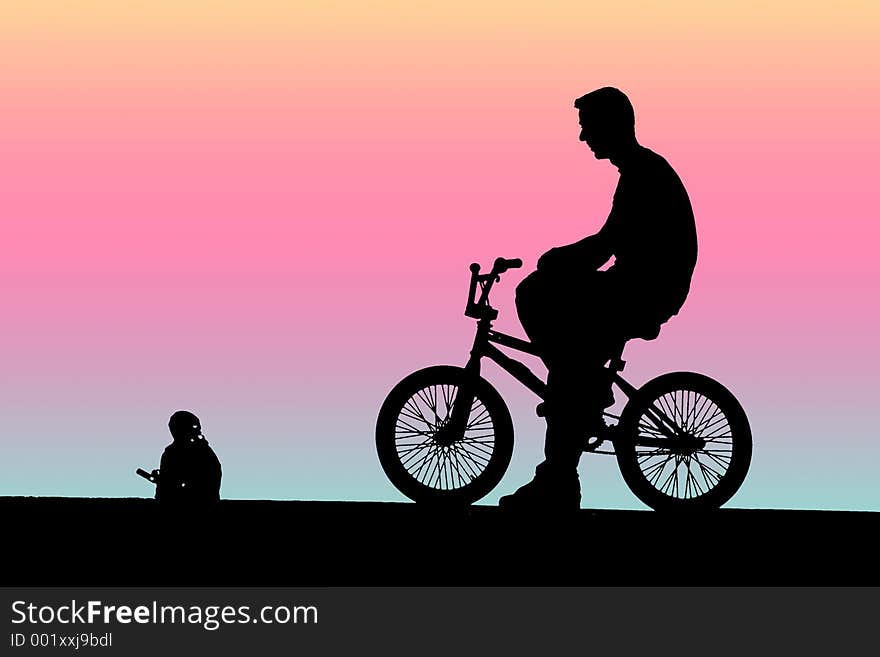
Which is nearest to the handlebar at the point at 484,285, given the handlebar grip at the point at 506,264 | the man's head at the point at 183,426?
the handlebar grip at the point at 506,264

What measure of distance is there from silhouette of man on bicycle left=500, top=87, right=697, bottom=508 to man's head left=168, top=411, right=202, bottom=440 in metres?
2.24

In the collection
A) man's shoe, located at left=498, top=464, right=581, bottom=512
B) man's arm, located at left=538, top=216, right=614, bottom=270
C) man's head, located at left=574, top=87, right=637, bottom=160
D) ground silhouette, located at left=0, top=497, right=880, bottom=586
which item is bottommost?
ground silhouette, located at left=0, top=497, right=880, bottom=586

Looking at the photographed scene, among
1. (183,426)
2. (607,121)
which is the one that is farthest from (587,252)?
(183,426)

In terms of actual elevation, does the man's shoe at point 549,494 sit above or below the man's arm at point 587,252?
below

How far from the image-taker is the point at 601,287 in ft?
32.9

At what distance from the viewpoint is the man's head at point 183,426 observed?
35.6ft

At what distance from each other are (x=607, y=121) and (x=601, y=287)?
3.44 feet

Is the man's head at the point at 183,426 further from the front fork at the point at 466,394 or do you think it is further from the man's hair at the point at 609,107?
the man's hair at the point at 609,107

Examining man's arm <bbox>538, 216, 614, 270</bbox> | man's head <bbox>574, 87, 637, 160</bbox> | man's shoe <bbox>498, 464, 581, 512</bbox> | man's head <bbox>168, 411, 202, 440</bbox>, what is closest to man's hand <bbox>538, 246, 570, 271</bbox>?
man's arm <bbox>538, 216, 614, 270</bbox>

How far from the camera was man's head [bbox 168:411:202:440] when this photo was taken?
10.8 meters

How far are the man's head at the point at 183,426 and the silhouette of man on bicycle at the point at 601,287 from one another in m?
2.24

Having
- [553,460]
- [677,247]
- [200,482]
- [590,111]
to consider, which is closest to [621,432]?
[553,460]

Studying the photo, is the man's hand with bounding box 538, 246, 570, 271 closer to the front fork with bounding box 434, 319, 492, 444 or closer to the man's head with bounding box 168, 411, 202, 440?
the front fork with bounding box 434, 319, 492, 444

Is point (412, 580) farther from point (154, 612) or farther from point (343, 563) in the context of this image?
point (154, 612)
